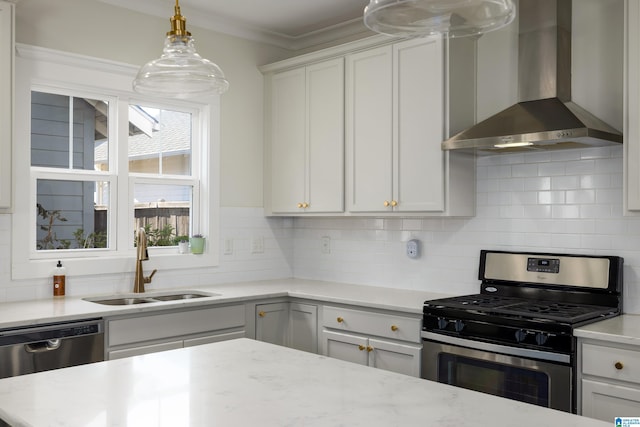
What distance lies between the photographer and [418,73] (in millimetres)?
3756

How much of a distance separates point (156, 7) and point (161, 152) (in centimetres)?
96

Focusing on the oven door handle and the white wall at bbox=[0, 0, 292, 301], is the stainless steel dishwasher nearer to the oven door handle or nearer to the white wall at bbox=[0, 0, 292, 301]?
the white wall at bbox=[0, 0, 292, 301]

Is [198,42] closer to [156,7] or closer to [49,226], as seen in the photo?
[156,7]

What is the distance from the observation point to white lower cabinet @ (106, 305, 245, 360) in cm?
329

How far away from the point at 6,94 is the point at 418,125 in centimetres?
226

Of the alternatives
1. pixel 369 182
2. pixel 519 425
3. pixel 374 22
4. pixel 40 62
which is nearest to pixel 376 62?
pixel 369 182

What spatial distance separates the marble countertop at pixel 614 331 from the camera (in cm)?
260

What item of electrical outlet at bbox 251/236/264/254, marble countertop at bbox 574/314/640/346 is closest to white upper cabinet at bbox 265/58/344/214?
electrical outlet at bbox 251/236/264/254

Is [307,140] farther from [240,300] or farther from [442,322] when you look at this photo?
[442,322]

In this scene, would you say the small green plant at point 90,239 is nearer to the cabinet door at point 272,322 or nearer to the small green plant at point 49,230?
the small green plant at point 49,230

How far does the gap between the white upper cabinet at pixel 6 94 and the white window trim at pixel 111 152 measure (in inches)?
3.9

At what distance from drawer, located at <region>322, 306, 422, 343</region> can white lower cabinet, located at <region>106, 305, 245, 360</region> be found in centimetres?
56

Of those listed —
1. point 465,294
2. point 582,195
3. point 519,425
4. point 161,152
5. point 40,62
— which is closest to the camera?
point 519,425

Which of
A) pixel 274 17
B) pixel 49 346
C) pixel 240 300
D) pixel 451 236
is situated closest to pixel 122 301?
pixel 240 300
